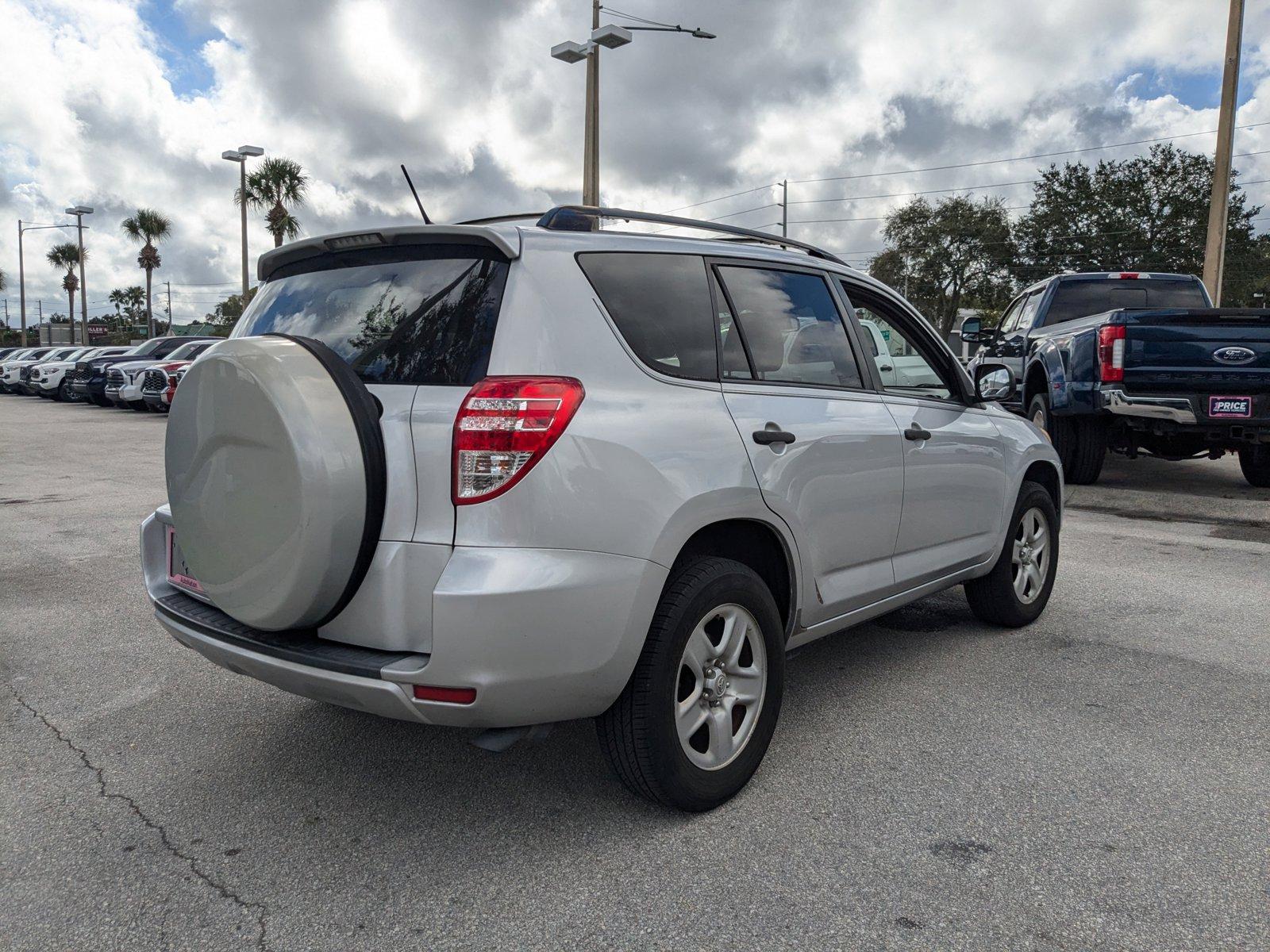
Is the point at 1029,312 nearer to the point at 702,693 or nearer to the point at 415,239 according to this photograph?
the point at 702,693

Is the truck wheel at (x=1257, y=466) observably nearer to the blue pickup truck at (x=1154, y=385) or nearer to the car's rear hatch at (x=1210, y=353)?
the blue pickup truck at (x=1154, y=385)

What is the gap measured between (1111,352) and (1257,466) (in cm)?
287

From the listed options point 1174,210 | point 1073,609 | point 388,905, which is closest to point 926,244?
point 1174,210

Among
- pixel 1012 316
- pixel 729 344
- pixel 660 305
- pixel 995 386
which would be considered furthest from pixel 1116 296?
pixel 660 305

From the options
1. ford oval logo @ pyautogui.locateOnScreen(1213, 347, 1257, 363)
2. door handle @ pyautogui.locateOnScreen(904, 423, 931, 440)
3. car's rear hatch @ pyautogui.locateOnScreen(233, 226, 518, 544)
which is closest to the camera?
car's rear hatch @ pyautogui.locateOnScreen(233, 226, 518, 544)

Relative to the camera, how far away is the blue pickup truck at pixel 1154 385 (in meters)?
8.55

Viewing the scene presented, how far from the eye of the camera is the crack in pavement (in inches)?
95.9

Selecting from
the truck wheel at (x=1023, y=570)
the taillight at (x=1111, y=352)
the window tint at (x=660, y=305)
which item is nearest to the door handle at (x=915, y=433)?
the truck wheel at (x=1023, y=570)

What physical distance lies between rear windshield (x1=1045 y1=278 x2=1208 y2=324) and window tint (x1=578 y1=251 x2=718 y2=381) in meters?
9.12

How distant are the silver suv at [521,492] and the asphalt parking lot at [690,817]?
0.37m

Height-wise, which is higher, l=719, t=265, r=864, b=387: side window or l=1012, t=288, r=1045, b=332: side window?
l=1012, t=288, r=1045, b=332: side window

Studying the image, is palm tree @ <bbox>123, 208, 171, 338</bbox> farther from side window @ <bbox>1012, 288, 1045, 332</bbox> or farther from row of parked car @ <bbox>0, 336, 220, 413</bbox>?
side window @ <bbox>1012, 288, 1045, 332</bbox>

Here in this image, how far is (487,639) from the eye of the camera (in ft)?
8.05

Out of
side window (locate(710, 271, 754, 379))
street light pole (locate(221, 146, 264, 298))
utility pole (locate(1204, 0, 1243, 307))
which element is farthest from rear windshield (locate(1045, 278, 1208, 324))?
street light pole (locate(221, 146, 264, 298))
